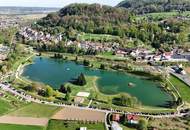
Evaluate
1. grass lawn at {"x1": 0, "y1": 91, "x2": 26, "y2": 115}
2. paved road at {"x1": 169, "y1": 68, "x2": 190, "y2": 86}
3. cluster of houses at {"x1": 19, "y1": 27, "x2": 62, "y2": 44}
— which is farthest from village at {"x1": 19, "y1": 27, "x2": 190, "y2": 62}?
grass lawn at {"x1": 0, "y1": 91, "x2": 26, "y2": 115}

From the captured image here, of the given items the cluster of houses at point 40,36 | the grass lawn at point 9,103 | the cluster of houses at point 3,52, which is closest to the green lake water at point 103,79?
the cluster of houses at point 3,52

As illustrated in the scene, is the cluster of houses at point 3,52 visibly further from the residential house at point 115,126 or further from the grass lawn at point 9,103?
the residential house at point 115,126

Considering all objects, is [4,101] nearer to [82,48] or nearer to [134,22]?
[82,48]

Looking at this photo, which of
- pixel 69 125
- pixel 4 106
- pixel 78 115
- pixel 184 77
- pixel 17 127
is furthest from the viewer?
pixel 184 77

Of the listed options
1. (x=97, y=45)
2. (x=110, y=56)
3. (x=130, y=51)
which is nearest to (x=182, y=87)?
(x=110, y=56)

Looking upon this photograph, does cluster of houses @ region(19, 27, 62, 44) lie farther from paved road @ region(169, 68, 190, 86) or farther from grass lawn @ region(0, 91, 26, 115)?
grass lawn @ region(0, 91, 26, 115)

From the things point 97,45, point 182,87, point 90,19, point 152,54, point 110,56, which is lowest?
point 182,87

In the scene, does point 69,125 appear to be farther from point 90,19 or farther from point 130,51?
point 90,19
